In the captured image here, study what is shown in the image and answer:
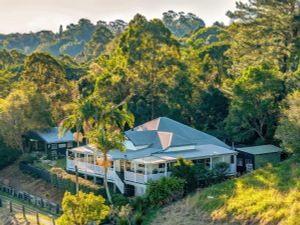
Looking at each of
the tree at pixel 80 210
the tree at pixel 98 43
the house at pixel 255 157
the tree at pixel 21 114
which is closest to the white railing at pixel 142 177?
the house at pixel 255 157

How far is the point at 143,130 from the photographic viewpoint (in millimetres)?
42625

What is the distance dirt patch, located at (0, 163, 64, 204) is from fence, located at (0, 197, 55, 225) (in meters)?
2.79

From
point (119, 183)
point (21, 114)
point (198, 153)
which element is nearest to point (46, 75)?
point (21, 114)

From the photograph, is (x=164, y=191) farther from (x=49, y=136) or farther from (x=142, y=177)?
(x=49, y=136)

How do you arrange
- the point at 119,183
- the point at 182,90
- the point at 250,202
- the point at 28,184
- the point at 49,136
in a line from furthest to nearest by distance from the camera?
the point at 49,136, the point at 182,90, the point at 28,184, the point at 119,183, the point at 250,202

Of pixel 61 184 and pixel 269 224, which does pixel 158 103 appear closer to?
pixel 61 184

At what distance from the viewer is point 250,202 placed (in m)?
28.2

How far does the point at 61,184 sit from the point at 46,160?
8.43 m

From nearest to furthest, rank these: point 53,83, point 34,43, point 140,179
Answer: point 140,179
point 53,83
point 34,43

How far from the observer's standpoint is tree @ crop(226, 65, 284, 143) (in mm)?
40438

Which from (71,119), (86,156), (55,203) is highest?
(71,119)

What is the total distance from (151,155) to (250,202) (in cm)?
1124

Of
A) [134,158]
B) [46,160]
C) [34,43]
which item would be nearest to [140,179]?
[134,158]

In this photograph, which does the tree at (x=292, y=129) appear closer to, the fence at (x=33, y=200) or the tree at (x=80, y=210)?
the tree at (x=80, y=210)
